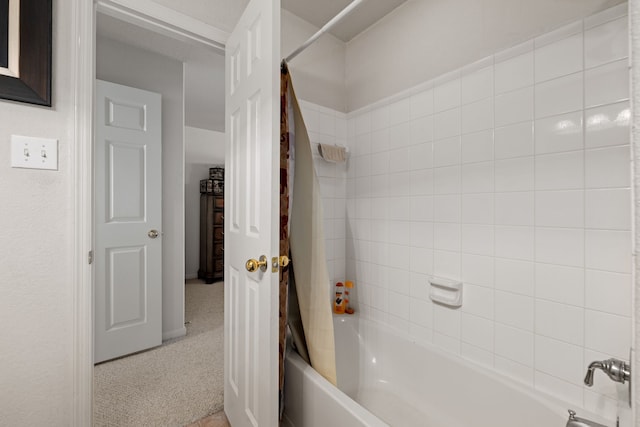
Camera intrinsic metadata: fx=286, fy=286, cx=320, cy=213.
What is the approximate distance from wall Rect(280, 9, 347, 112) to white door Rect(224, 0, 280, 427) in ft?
1.62

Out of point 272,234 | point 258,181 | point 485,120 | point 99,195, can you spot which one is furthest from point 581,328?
point 99,195

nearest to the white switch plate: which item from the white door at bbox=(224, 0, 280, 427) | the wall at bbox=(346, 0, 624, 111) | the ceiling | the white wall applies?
the white door at bbox=(224, 0, 280, 427)

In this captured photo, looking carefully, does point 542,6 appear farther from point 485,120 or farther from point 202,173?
point 202,173

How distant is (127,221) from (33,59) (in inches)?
55.1

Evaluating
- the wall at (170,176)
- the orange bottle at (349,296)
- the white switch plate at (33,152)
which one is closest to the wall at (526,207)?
the orange bottle at (349,296)

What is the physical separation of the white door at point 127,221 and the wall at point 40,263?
1045mm

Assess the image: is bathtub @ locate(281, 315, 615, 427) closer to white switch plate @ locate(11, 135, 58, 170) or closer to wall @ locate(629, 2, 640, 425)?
wall @ locate(629, 2, 640, 425)

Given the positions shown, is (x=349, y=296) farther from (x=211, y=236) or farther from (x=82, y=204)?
(x=211, y=236)

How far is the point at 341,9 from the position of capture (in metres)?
1.84

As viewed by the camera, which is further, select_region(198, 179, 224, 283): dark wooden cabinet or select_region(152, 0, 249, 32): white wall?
select_region(198, 179, 224, 283): dark wooden cabinet

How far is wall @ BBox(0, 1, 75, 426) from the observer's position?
1.06m

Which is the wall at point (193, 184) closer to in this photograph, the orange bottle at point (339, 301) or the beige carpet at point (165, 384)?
the beige carpet at point (165, 384)

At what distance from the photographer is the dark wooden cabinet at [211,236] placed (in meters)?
4.46

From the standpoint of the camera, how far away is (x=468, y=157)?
1423 mm
